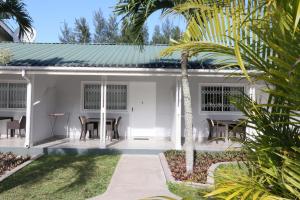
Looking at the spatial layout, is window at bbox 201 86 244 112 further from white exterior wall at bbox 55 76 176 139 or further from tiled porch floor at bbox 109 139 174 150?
tiled porch floor at bbox 109 139 174 150

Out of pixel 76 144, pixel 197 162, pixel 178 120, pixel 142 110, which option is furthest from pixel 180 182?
pixel 142 110

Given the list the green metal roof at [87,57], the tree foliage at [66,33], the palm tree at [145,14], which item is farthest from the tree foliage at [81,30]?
the palm tree at [145,14]

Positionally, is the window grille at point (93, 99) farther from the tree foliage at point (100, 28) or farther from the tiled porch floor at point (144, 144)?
the tree foliage at point (100, 28)

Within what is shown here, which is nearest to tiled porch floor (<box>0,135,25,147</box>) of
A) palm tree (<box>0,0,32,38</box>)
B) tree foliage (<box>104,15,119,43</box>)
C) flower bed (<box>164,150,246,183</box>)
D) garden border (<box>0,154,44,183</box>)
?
garden border (<box>0,154,44,183</box>)

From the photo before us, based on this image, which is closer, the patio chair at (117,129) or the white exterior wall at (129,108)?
the patio chair at (117,129)

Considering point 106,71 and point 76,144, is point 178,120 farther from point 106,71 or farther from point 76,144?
point 76,144

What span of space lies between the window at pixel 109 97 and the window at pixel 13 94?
2.40 meters

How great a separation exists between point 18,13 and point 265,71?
1075cm

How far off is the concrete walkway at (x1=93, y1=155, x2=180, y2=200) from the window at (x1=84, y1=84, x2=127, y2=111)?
3.64 m

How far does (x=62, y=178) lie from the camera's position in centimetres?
866

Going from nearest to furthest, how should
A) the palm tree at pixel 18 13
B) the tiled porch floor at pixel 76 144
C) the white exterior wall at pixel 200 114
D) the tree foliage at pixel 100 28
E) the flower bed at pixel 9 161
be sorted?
the flower bed at pixel 9 161, the palm tree at pixel 18 13, the tiled porch floor at pixel 76 144, the white exterior wall at pixel 200 114, the tree foliage at pixel 100 28

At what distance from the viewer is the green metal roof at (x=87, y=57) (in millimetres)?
12156

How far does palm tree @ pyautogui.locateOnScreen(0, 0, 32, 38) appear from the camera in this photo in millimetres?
11044

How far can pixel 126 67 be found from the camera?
38.4 ft
